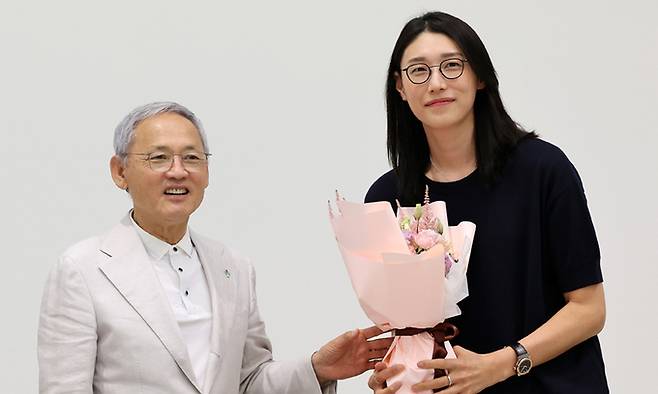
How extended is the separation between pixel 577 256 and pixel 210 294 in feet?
2.90

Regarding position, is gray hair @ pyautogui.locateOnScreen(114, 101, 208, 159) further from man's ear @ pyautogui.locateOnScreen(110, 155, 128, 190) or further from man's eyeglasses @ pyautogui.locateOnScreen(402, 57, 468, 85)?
man's eyeglasses @ pyautogui.locateOnScreen(402, 57, 468, 85)

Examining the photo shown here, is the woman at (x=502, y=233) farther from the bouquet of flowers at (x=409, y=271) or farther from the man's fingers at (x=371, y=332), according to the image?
the man's fingers at (x=371, y=332)

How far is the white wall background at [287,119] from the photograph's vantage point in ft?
10.00

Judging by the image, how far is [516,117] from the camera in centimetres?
373

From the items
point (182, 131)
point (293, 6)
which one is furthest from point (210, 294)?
point (293, 6)

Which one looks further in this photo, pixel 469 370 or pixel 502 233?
pixel 502 233

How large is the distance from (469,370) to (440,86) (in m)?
0.64

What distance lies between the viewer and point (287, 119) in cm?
341

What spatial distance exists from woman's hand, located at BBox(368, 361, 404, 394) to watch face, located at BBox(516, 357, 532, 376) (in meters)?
0.25

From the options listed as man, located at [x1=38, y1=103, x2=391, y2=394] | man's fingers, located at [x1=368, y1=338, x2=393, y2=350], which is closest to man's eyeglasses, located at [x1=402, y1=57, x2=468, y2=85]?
man, located at [x1=38, y1=103, x2=391, y2=394]

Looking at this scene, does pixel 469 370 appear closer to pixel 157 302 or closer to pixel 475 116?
pixel 475 116

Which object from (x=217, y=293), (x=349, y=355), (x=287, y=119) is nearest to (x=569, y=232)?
(x=349, y=355)

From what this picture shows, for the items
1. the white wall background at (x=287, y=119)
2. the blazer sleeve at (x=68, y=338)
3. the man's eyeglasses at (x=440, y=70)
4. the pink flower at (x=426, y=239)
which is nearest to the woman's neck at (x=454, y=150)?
the man's eyeglasses at (x=440, y=70)

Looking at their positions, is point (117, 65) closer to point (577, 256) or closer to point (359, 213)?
point (359, 213)
